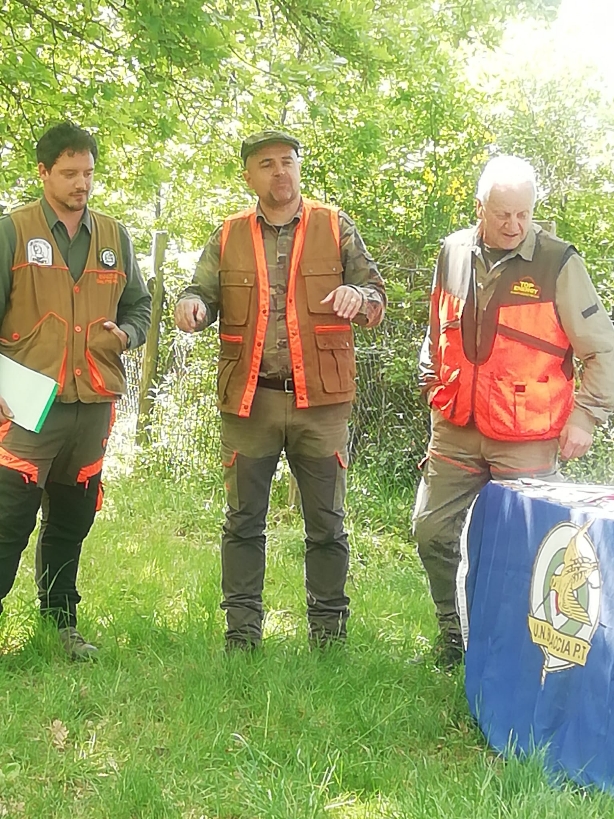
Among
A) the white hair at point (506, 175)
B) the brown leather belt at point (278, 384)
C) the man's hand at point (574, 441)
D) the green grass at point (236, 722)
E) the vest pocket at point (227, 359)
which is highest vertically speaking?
the white hair at point (506, 175)

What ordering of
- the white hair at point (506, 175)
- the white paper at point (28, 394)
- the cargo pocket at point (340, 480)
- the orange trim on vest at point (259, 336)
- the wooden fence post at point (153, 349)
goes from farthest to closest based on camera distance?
the wooden fence post at point (153, 349) → the cargo pocket at point (340, 480) → the orange trim on vest at point (259, 336) → the white paper at point (28, 394) → the white hair at point (506, 175)

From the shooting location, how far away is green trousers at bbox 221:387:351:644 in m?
3.69

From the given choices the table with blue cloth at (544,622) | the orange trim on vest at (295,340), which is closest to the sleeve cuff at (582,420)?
the table with blue cloth at (544,622)

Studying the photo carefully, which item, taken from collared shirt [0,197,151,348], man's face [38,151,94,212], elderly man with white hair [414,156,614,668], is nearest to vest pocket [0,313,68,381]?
collared shirt [0,197,151,348]

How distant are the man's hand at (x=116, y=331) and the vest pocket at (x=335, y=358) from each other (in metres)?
0.81

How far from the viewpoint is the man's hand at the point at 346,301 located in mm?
3484

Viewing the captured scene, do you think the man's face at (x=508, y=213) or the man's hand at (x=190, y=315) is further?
the man's hand at (x=190, y=315)

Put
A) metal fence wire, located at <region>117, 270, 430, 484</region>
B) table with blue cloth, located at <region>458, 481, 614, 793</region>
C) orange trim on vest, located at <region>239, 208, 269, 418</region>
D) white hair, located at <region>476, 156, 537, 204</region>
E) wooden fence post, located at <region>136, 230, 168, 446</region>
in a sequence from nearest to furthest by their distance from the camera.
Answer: table with blue cloth, located at <region>458, 481, 614, 793</region>, white hair, located at <region>476, 156, 537, 204</region>, orange trim on vest, located at <region>239, 208, 269, 418</region>, metal fence wire, located at <region>117, 270, 430, 484</region>, wooden fence post, located at <region>136, 230, 168, 446</region>

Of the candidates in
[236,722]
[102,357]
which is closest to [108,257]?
[102,357]

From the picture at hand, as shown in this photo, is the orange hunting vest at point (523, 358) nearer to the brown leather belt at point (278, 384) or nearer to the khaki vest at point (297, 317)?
the khaki vest at point (297, 317)

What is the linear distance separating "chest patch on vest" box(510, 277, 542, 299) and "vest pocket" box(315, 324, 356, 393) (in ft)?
2.43

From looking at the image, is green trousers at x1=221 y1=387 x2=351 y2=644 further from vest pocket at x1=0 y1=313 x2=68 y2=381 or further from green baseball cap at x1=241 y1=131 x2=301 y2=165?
green baseball cap at x1=241 y1=131 x2=301 y2=165

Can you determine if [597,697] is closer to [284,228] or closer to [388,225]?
[284,228]

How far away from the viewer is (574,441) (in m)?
3.30
